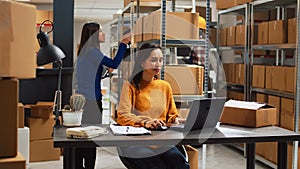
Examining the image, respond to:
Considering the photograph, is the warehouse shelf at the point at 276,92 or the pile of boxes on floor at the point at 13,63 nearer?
the pile of boxes on floor at the point at 13,63

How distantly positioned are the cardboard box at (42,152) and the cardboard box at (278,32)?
276 cm

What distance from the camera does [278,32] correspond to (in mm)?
4484

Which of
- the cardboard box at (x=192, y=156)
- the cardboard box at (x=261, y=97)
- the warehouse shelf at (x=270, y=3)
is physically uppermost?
the warehouse shelf at (x=270, y=3)

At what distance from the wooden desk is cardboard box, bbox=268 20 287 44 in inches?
73.4

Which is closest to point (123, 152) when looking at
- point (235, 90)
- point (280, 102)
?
point (280, 102)

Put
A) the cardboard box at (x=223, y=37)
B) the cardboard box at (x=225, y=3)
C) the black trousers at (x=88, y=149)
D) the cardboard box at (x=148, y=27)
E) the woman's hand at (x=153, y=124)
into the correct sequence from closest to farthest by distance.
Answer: the woman's hand at (x=153, y=124) < the black trousers at (x=88, y=149) < the cardboard box at (x=148, y=27) < the cardboard box at (x=225, y=3) < the cardboard box at (x=223, y=37)

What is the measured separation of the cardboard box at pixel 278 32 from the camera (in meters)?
4.39

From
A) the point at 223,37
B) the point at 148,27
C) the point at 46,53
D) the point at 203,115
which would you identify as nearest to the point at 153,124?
the point at 203,115

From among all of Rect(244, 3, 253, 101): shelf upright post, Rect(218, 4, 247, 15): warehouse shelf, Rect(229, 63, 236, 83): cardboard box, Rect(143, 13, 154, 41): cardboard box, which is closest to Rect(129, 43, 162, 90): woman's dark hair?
Rect(143, 13, 154, 41): cardboard box

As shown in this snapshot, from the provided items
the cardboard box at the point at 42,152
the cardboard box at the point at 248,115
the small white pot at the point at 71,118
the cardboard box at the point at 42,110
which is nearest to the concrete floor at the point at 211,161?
the cardboard box at the point at 42,152

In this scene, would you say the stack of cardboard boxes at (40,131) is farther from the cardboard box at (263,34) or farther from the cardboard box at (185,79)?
the cardboard box at (263,34)

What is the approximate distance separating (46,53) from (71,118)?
46 centimetres

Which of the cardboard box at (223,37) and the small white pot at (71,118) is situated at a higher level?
the cardboard box at (223,37)

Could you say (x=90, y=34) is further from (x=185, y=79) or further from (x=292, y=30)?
(x=292, y=30)
